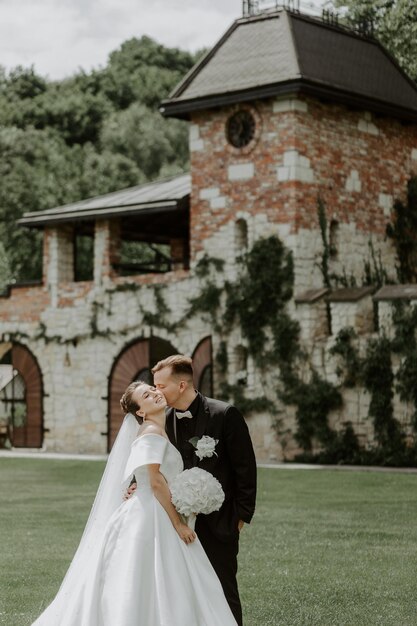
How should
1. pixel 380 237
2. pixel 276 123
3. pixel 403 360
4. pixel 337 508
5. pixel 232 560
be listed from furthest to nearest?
pixel 380 237 < pixel 276 123 < pixel 403 360 < pixel 337 508 < pixel 232 560

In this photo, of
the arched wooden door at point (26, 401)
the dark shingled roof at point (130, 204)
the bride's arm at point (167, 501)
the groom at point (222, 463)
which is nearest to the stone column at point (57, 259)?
the dark shingled roof at point (130, 204)

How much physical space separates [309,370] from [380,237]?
402 cm

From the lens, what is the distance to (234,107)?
25.7 metres

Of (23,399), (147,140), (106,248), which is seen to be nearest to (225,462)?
(106,248)

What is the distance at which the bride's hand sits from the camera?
7.49 metres

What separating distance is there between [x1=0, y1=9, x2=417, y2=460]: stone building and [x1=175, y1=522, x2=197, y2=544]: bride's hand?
15.8 m

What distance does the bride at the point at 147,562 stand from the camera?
7.27 metres

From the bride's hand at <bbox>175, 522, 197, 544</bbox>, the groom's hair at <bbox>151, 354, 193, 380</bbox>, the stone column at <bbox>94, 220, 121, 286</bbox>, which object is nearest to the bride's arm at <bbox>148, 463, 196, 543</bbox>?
the bride's hand at <bbox>175, 522, 197, 544</bbox>

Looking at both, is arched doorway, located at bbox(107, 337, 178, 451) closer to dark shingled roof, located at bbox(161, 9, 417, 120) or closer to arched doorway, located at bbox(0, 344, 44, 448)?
arched doorway, located at bbox(0, 344, 44, 448)

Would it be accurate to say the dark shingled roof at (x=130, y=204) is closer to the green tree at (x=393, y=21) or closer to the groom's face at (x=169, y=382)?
the green tree at (x=393, y=21)

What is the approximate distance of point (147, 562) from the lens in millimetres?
7359

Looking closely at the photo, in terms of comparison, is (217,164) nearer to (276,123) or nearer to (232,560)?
(276,123)

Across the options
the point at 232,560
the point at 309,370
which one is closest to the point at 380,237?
the point at 309,370

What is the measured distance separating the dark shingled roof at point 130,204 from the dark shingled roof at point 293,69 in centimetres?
184
